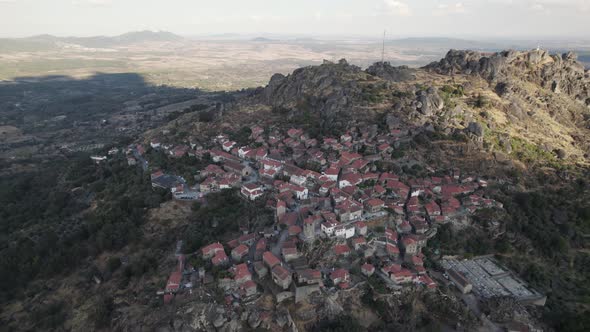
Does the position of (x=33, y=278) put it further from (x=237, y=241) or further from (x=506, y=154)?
(x=506, y=154)

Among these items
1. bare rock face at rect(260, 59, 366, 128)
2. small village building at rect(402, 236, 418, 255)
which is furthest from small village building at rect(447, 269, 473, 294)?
bare rock face at rect(260, 59, 366, 128)

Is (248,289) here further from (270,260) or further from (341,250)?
(341,250)

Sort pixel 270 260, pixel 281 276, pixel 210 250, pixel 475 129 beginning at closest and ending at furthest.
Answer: pixel 281 276, pixel 270 260, pixel 210 250, pixel 475 129

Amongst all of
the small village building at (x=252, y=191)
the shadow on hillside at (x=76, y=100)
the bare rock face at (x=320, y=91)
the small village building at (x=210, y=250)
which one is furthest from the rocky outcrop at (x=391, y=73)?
the shadow on hillside at (x=76, y=100)

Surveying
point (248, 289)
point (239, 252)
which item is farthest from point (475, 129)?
point (248, 289)

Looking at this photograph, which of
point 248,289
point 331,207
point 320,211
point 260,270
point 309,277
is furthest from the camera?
point 331,207

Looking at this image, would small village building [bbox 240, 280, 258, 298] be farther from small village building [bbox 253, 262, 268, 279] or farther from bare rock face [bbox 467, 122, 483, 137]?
bare rock face [bbox 467, 122, 483, 137]

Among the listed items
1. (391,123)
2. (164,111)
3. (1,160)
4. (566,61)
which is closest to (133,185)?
(391,123)
